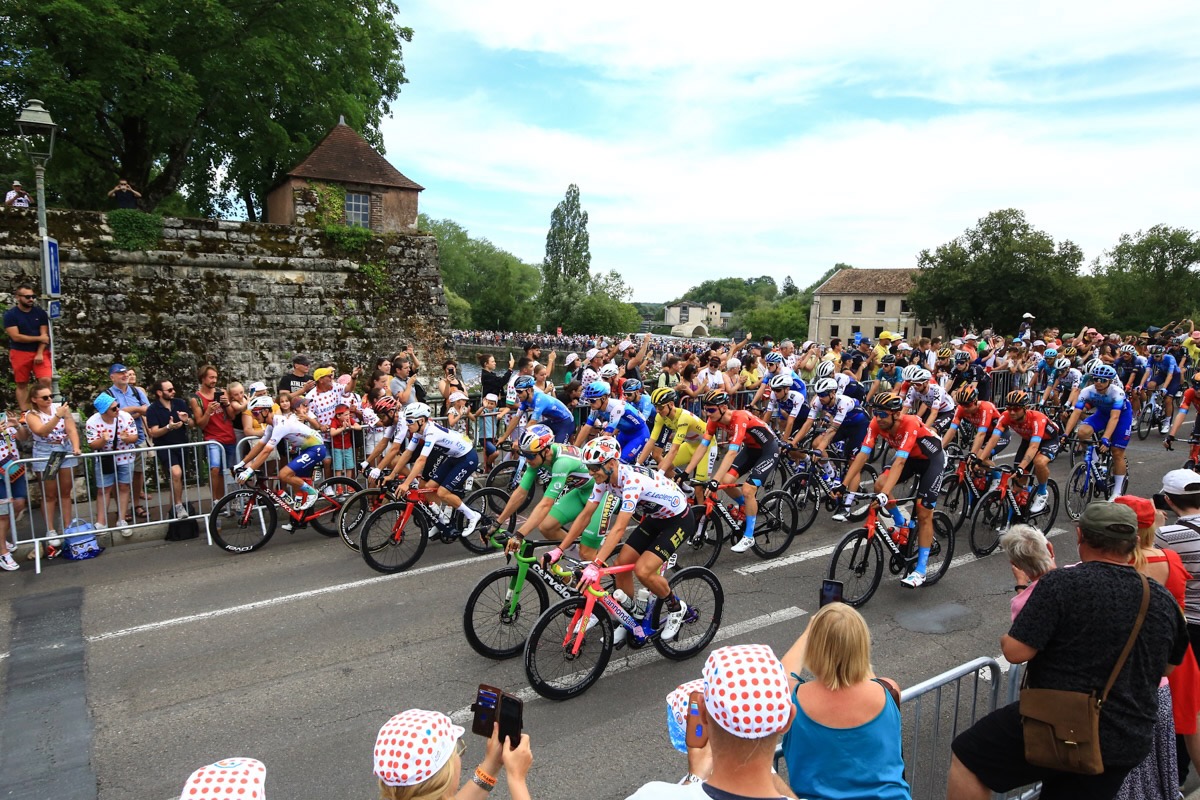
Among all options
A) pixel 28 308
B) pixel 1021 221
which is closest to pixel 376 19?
pixel 28 308

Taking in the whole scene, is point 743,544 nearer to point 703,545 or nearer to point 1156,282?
point 703,545

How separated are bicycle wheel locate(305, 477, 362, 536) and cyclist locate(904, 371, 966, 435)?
7393mm

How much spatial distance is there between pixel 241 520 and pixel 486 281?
85.7 metres

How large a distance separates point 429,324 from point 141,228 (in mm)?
6580

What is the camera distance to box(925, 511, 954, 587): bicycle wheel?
7.23m

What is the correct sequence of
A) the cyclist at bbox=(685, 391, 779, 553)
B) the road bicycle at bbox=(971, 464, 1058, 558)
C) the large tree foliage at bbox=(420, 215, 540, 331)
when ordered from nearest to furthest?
1. the cyclist at bbox=(685, 391, 779, 553)
2. the road bicycle at bbox=(971, 464, 1058, 558)
3. the large tree foliage at bbox=(420, 215, 540, 331)

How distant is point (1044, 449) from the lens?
8688 mm

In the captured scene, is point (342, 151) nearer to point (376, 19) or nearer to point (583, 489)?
point (376, 19)

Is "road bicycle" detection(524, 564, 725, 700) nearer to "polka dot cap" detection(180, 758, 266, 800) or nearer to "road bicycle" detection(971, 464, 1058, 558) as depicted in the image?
"polka dot cap" detection(180, 758, 266, 800)

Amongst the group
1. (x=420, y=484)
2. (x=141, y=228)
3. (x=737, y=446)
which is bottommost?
(x=420, y=484)

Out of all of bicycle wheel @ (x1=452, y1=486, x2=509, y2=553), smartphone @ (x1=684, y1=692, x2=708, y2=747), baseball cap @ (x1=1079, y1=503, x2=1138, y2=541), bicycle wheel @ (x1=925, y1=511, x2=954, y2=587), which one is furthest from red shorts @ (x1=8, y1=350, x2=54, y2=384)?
baseball cap @ (x1=1079, y1=503, x2=1138, y2=541)

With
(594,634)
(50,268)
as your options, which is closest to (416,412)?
(594,634)

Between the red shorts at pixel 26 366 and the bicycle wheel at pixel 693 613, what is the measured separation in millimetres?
10214

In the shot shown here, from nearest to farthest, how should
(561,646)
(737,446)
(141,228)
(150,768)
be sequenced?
1. (150,768)
2. (561,646)
3. (737,446)
4. (141,228)
